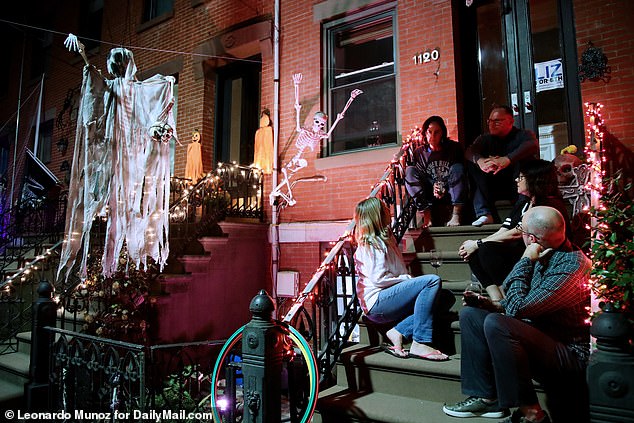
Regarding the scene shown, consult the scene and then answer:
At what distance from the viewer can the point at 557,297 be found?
9.00ft

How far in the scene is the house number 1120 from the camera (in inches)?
256

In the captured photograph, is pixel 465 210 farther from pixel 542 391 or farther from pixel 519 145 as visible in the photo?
pixel 542 391

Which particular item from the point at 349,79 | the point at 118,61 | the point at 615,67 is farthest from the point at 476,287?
the point at 349,79

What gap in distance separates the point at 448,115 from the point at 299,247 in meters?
3.24

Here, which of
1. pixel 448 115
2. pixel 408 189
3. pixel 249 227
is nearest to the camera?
pixel 408 189

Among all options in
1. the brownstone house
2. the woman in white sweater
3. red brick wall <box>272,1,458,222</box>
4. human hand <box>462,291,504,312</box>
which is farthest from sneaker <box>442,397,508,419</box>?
red brick wall <box>272,1,458,222</box>

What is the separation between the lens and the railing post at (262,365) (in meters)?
2.88

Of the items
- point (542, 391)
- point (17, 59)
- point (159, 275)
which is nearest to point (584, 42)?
point (542, 391)

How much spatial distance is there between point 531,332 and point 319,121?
5.36 m

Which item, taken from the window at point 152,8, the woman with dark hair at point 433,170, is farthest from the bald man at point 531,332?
the window at point 152,8

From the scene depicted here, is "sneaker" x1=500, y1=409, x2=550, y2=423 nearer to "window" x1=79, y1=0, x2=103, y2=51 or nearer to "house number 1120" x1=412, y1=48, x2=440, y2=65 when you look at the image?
"house number 1120" x1=412, y1=48, x2=440, y2=65

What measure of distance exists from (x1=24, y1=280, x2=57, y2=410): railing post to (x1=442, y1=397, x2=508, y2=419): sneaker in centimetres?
433

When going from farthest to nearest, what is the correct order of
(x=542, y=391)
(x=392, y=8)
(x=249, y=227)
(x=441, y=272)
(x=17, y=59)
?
(x=17, y=59) < (x=249, y=227) < (x=392, y=8) < (x=441, y=272) < (x=542, y=391)

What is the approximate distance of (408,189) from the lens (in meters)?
5.36
